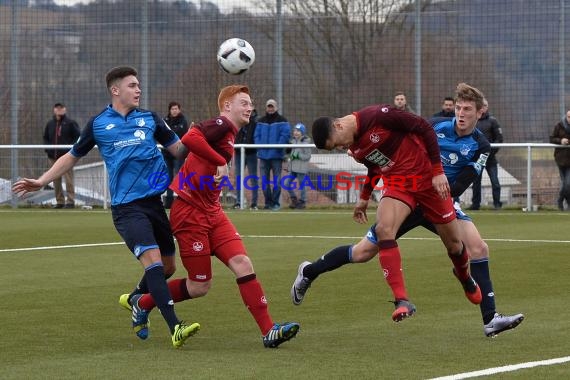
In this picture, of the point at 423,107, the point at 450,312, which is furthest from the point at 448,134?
the point at 423,107

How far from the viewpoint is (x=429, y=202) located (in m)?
8.79


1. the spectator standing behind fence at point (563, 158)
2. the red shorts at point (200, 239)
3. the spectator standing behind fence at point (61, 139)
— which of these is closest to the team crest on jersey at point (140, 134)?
the red shorts at point (200, 239)

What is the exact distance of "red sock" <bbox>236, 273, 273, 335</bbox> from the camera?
8.05 meters

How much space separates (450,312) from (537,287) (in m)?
1.72

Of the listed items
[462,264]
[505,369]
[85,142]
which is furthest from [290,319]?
[505,369]

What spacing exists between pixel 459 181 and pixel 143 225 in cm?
265

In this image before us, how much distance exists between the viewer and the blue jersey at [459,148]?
30.5 feet

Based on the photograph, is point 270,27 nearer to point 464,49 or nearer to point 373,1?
point 373,1

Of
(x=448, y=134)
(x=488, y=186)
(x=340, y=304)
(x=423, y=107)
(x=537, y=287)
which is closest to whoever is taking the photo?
(x=448, y=134)

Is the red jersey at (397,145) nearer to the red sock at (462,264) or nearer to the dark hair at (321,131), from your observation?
the dark hair at (321,131)

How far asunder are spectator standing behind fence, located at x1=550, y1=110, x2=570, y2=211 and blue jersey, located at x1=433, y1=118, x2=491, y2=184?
1318 centimetres

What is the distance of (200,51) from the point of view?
27.4 metres

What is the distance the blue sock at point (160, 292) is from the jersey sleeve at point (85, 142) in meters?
1.05

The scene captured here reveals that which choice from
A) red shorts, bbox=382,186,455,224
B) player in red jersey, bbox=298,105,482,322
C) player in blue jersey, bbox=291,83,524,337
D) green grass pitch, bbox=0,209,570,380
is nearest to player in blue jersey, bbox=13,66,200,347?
green grass pitch, bbox=0,209,570,380
